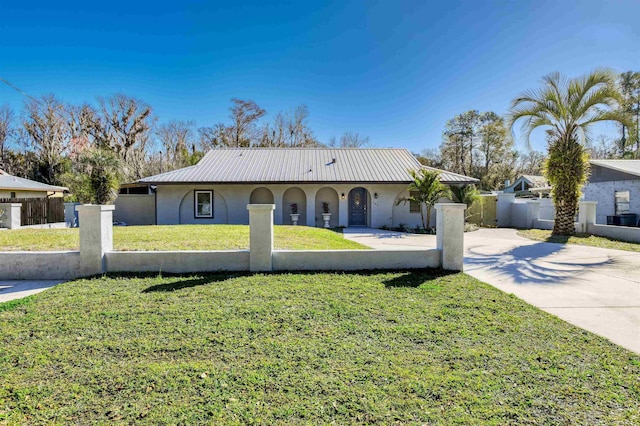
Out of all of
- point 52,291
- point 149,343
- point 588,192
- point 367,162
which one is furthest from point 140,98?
point 588,192

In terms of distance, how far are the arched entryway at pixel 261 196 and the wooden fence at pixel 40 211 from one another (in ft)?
38.1

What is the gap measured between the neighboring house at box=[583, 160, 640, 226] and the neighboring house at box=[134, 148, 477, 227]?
7.59m

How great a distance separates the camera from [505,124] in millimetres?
12836

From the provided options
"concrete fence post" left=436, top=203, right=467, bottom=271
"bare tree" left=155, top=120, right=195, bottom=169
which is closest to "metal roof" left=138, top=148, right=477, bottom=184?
"concrete fence post" left=436, top=203, right=467, bottom=271

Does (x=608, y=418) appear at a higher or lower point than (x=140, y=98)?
lower

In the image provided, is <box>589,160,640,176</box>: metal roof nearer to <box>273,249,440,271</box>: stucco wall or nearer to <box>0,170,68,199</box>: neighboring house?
<box>273,249,440,271</box>: stucco wall

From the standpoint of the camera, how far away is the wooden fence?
54.0ft

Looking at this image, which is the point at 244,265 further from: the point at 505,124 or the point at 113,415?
the point at 505,124

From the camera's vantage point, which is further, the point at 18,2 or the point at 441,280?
the point at 18,2

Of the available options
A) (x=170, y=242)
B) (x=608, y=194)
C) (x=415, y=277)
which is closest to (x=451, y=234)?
(x=415, y=277)

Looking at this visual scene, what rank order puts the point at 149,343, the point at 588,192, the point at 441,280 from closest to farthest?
the point at 149,343 < the point at 441,280 < the point at 588,192

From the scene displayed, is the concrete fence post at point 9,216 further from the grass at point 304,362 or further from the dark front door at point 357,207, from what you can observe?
the dark front door at point 357,207

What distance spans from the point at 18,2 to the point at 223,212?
11.4 meters

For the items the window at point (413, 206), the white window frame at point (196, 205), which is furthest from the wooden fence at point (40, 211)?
the window at point (413, 206)
